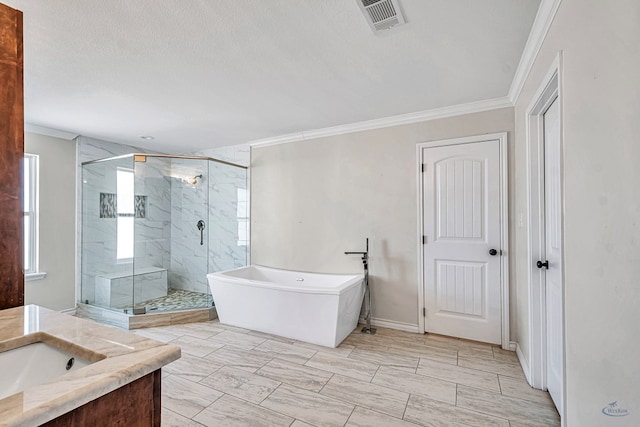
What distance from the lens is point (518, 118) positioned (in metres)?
2.62

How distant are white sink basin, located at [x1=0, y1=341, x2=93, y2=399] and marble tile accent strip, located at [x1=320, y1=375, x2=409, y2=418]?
172cm

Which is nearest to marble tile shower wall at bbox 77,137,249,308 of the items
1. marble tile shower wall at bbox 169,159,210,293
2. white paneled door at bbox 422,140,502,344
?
marble tile shower wall at bbox 169,159,210,293

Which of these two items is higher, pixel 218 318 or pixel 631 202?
pixel 631 202

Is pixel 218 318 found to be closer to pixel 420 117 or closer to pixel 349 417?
pixel 349 417

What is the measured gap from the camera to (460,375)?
2.37 m

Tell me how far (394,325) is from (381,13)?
298 centimetres

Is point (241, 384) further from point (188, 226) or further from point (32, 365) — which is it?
point (188, 226)

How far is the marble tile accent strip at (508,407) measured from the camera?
1.85 m

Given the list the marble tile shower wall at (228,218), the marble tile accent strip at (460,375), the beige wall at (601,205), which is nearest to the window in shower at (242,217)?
the marble tile shower wall at (228,218)

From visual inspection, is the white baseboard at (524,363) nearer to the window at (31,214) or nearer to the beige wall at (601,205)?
the beige wall at (601,205)

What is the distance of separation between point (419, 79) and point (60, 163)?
14.7ft

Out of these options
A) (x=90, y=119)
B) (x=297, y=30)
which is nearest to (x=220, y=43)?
(x=297, y=30)

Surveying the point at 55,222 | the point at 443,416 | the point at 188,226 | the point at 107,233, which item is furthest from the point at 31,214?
the point at 443,416

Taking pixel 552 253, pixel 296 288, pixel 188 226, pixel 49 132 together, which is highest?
pixel 49 132
